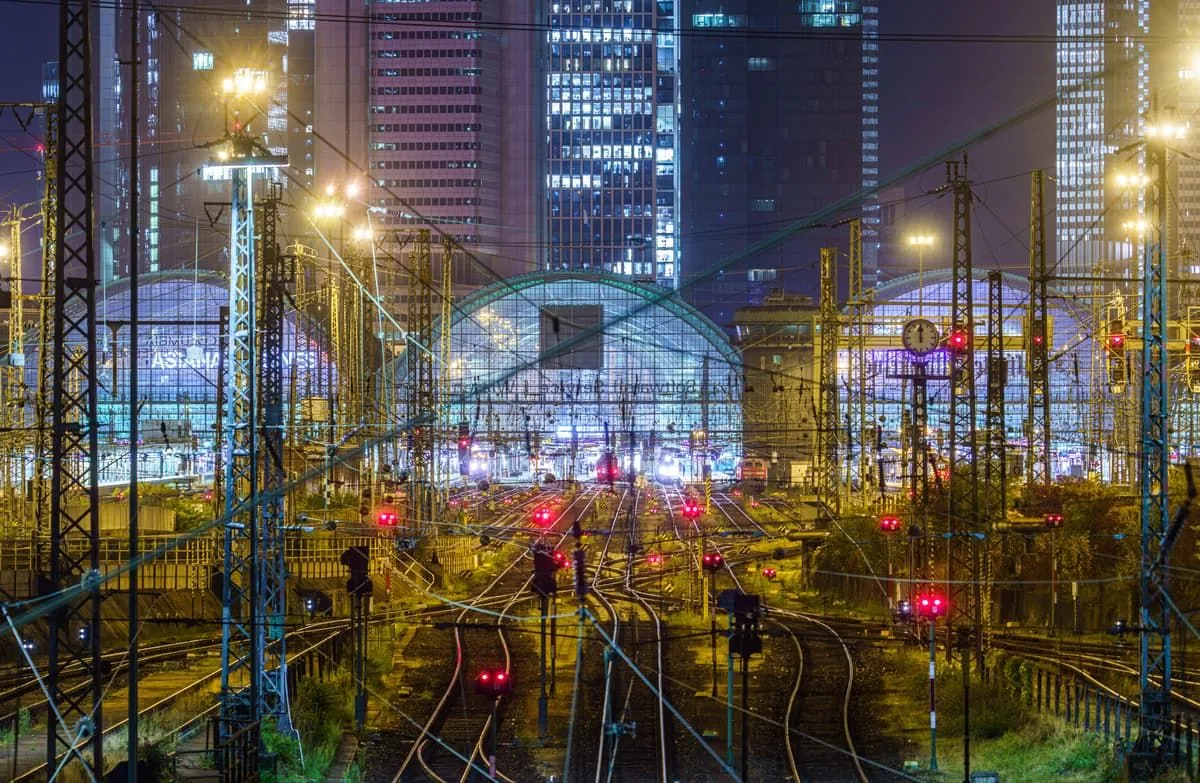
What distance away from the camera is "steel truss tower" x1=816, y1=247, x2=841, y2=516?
2708cm

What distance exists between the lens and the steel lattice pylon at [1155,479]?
1211 cm

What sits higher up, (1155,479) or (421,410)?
(421,410)

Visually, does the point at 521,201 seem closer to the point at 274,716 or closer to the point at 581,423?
the point at 581,423

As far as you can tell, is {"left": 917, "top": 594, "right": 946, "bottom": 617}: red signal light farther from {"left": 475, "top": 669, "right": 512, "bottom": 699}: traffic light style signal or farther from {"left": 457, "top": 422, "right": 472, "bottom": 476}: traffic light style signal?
{"left": 457, "top": 422, "right": 472, "bottom": 476}: traffic light style signal

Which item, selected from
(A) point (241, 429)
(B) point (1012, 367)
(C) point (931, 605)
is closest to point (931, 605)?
(C) point (931, 605)

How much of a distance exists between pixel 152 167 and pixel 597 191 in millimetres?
30778

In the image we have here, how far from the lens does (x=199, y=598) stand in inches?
899

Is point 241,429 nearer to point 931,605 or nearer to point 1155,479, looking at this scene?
point 931,605

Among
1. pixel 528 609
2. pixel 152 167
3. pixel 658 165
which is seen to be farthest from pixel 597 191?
pixel 528 609

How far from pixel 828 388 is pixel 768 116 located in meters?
85.6

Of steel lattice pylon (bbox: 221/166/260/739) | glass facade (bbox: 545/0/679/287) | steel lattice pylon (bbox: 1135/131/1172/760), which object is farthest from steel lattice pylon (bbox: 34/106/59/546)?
glass facade (bbox: 545/0/679/287)

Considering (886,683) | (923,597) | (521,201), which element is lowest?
(886,683)

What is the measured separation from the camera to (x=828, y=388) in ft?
86.8

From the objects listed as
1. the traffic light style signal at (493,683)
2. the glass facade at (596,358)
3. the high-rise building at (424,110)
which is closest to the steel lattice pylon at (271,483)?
the traffic light style signal at (493,683)
